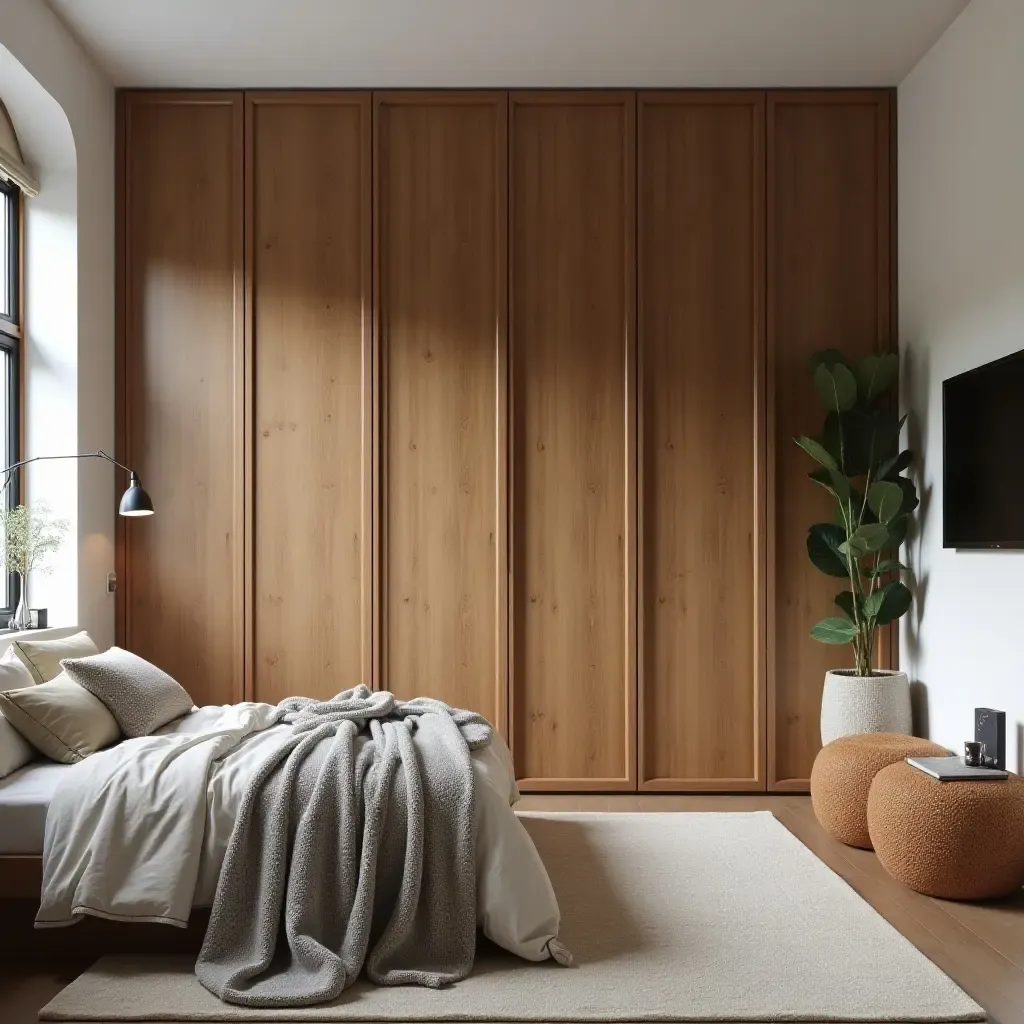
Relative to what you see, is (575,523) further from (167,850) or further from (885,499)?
(167,850)

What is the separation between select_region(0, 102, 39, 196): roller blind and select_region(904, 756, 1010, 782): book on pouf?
402 centimetres

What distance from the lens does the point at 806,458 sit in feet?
15.8

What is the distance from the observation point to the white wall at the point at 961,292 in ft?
A: 12.3

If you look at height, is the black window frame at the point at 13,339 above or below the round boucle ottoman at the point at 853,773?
above

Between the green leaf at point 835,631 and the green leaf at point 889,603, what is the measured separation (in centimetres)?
9

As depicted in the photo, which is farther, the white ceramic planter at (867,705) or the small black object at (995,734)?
the white ceramic planter at (867,705)

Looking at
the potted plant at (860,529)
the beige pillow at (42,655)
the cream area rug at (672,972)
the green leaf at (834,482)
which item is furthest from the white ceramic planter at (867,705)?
the beige pillow at (42,655)

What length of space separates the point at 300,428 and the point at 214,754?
7.15ft

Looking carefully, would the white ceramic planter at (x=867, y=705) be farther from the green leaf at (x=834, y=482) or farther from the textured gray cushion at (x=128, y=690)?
the textured gray cushion at (x=128, y=690)

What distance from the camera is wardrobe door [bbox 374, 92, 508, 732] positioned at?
4.79 m

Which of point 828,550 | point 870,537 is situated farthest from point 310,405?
point 870,537

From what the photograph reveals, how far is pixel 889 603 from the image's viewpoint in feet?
14.8

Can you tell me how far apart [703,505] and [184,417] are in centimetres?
239

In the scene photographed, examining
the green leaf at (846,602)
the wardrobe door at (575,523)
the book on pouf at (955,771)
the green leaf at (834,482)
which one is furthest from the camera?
the wardrobe door at (575,523)
